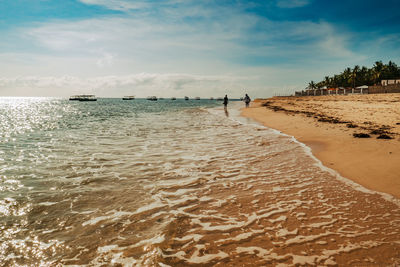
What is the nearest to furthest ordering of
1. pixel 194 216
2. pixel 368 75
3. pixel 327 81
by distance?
pixel 194 216, pixel 368 75, pixel 327 81

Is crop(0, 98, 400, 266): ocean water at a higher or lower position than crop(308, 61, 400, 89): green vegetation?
lower

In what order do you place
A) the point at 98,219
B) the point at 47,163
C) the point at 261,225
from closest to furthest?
the point at 261,225 < the point at 98,219 < the point at 47,163

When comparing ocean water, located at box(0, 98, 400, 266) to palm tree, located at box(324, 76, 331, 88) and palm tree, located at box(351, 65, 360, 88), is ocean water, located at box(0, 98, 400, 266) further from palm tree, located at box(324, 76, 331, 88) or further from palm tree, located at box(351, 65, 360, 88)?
palm tree, located at box(324, 76, 331, 88)

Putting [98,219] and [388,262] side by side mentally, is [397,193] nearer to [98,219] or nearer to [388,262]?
[388,262]

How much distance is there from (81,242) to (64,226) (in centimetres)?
81

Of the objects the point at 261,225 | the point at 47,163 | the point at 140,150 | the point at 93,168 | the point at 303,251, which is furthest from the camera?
the point at 140,150

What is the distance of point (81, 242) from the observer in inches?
147

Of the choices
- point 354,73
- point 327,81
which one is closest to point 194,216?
point 354,73

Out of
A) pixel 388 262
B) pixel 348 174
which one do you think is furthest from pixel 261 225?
pixel 348 174

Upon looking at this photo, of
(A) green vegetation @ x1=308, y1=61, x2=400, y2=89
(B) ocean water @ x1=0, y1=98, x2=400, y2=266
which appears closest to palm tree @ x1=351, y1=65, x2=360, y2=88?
(A) green vegetation @ x1=308, y1=61, x2=400, y2=89

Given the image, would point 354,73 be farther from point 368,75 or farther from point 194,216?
point 194,216

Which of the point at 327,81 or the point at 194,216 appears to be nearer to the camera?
the point at 194,216

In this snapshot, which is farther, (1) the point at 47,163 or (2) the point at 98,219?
(1) the point at 47,163

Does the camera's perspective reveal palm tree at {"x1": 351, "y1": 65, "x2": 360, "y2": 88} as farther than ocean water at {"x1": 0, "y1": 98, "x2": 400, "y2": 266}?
Yes
